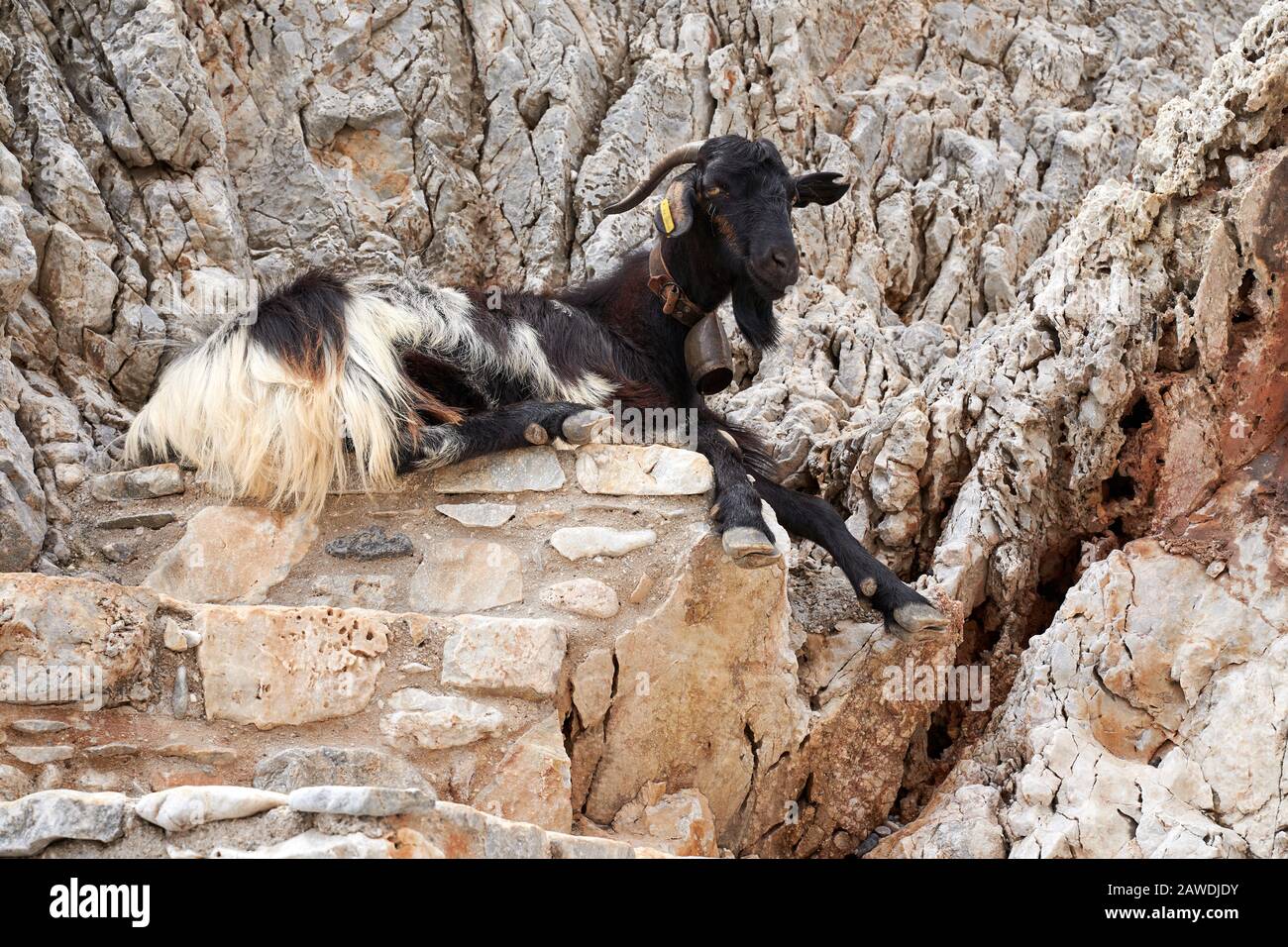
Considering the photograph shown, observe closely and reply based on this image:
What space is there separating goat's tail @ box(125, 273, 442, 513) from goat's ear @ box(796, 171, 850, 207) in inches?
65.9

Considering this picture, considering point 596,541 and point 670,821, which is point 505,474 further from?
point 670,821

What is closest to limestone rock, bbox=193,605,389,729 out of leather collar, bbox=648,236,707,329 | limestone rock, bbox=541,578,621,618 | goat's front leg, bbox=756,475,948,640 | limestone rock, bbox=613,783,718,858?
limestone rock, bbox=541,578,621,618

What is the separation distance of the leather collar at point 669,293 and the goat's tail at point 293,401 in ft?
3.23

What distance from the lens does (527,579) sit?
3.73 metres

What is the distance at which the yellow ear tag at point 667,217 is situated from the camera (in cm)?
468

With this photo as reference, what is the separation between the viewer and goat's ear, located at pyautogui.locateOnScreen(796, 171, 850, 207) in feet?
16.5

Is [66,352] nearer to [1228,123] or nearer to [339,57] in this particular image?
[339,57]

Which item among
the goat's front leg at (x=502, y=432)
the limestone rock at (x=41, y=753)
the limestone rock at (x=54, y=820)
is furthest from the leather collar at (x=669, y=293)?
the limestone rock at (x=54, y=820)

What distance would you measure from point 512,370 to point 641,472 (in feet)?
2.49

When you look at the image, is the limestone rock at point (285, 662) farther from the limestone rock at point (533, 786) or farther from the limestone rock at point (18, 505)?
the limestone rock at point (18, 505)

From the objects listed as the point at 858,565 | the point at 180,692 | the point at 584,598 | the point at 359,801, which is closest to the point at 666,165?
the point at 858,565

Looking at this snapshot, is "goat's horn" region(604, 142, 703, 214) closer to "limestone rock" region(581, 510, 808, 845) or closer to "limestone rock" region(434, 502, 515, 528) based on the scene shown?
"limestone rock" region(434, 502, 515, 528)

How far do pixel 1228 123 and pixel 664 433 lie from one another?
226 cm

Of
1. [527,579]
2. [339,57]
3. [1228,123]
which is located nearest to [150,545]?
[527,579]
